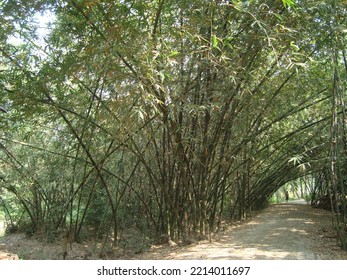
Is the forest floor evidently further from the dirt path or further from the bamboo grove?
the bamboo grove

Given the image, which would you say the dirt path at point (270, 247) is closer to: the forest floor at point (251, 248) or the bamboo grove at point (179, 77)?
the forest floor at point (251, 248)

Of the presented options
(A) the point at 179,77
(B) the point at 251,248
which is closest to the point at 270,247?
(B) the point at 251,248

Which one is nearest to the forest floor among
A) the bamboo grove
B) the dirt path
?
the dirt path

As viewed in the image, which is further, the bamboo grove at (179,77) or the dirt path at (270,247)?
the dirt path at (270,247)

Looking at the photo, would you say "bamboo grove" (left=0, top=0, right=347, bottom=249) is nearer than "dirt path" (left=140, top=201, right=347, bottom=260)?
Yes

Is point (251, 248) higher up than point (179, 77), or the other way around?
point (179, 77)

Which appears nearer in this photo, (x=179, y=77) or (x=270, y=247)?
(x=179, y=77)

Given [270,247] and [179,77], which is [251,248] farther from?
[179,77]

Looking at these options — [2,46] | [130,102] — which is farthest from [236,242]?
[2,46]

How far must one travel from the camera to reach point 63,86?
3711 mm

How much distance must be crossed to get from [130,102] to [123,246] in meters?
2.89

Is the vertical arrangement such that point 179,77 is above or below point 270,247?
above

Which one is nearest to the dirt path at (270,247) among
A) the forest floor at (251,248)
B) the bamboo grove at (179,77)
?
the forest floor at (251,248)

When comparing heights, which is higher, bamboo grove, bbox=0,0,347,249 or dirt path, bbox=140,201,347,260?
bamboo grove, bbox=0,0,347,249
